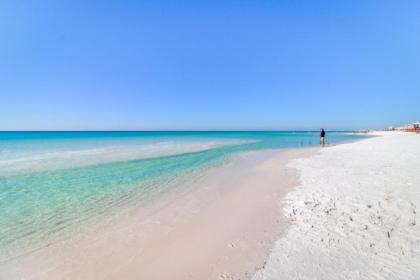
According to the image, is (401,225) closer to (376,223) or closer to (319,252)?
(376,223)

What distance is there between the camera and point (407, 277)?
2668 mm

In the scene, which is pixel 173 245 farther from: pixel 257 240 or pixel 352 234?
pixel 352 234

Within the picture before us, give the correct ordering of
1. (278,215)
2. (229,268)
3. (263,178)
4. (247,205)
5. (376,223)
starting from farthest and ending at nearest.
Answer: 1. (263,178)
2. (247,205)
3. (278,215)
4. (376,223)
5. (229,268)

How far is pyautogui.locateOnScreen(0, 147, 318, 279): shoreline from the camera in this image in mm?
3264

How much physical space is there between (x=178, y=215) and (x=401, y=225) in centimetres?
514

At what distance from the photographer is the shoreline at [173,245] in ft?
10.7

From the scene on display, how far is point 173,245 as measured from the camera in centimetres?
403

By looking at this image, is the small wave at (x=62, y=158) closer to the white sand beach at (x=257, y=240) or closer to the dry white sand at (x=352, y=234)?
the white sand beach at (x=257, y=240)

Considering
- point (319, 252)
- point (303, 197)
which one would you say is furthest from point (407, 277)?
point (303, 197)

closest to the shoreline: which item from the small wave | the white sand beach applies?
the white sand beach

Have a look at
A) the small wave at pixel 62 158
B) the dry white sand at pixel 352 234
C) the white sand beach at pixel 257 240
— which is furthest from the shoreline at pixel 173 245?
the small wave at pixel 62 158

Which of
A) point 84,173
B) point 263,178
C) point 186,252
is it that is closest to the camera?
point 186,252

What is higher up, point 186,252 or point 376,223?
point 376,223

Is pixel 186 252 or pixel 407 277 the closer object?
pixel 407 277
